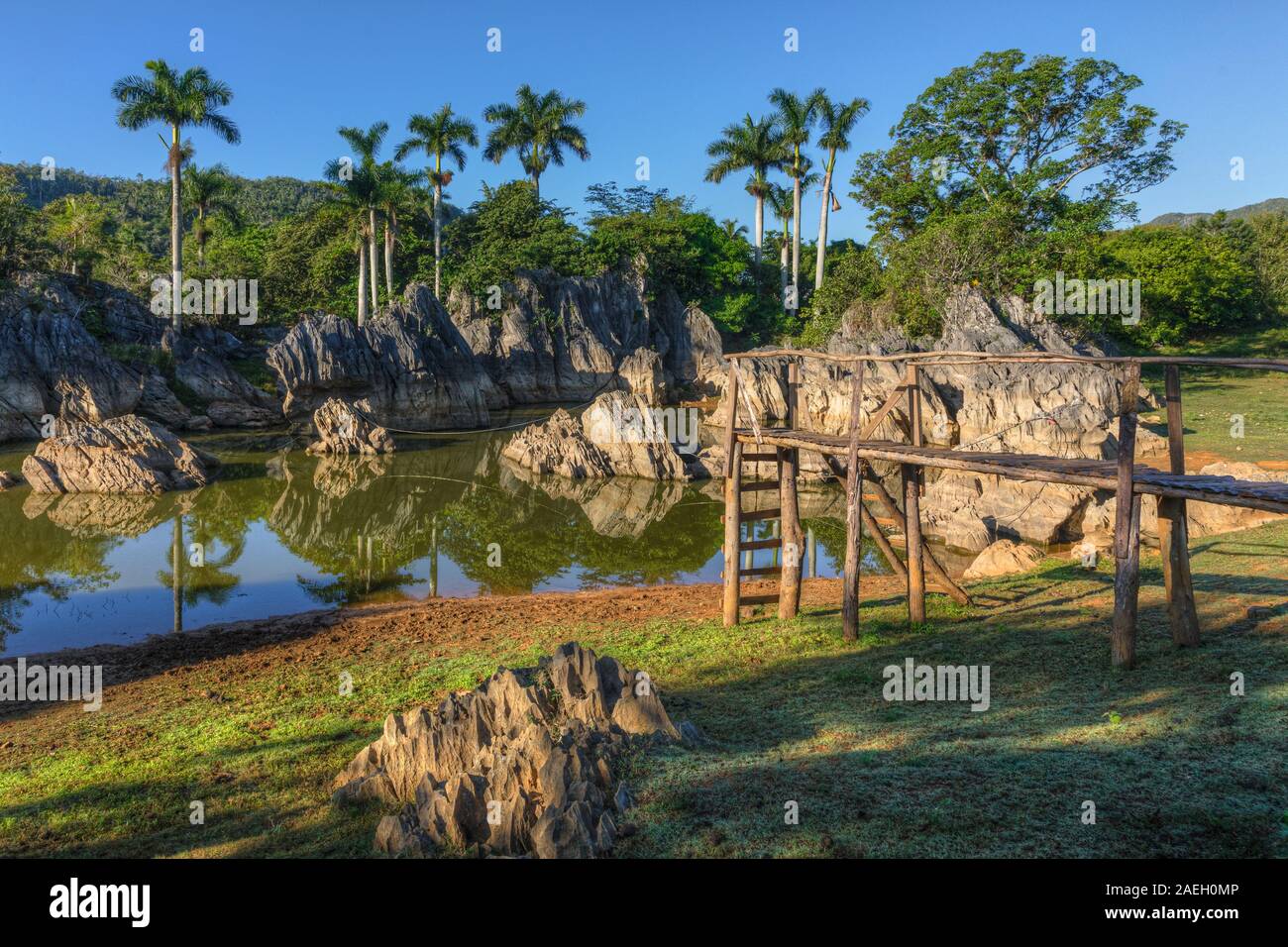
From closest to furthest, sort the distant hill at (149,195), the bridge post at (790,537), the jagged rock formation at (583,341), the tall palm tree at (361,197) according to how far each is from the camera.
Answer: the bridge post at (790,537), the tall palm tree at (361,197), the jagged rock formation at (583,341), the distant hill at (149,195)

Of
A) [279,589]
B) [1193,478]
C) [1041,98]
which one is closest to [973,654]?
[1193,478]

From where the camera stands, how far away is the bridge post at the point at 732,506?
13.7 m

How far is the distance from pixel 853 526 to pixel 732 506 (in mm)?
2225

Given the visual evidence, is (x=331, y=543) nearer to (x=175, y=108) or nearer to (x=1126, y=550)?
(x=1126, y=550)

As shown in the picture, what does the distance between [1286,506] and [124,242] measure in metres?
72.9

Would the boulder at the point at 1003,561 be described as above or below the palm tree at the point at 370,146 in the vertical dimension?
below

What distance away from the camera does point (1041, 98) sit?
144 feet

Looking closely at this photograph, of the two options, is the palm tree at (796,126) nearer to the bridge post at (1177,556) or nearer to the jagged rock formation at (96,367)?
the jagged rock formation at (96,367)

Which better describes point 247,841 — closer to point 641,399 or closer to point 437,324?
point 641,399

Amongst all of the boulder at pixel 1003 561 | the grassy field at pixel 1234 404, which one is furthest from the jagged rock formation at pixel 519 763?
the grassy field at pixel 1234 404

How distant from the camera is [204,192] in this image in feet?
179

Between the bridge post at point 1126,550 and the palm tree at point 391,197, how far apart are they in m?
49.7

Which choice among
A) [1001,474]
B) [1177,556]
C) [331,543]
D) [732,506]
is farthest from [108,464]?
[1177,556]

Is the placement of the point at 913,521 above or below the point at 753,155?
below
